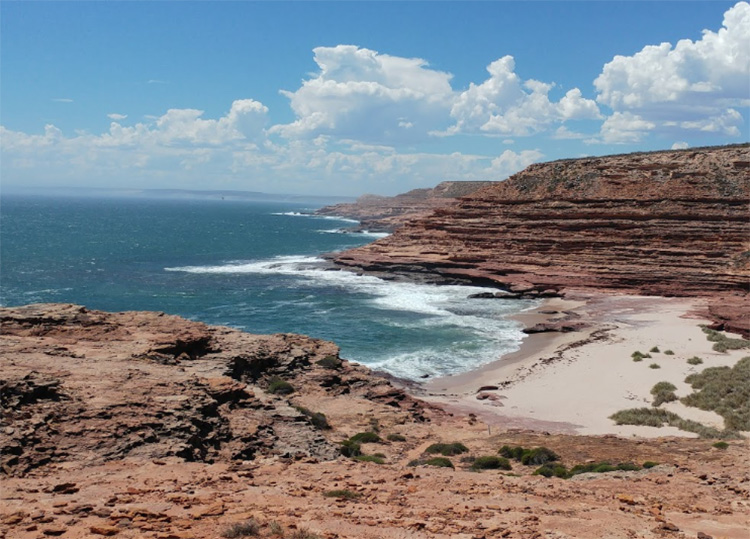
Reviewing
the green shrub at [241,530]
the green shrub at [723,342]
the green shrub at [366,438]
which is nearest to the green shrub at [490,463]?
the green shrub at [366,438]

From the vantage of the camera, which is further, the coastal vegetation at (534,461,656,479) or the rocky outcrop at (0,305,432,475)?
the coastal vegetation at (534,461,656,479)

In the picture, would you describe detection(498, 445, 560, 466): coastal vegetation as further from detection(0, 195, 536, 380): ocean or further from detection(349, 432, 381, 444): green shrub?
detection(0, 195, 536, 380): ocean

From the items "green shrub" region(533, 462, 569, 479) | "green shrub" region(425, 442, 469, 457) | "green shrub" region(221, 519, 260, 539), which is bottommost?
"green shrub" region(425, 442, 469, 457)

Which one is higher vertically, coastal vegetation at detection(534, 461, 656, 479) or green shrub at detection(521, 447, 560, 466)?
coastal vegetation at detection(534, 461, 656, 479)

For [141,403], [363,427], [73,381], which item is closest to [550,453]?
[363,427]

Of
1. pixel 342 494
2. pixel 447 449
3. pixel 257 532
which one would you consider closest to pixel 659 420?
pixel 447 449

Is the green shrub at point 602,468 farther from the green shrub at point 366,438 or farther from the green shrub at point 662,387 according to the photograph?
the green shrub at point 662,387

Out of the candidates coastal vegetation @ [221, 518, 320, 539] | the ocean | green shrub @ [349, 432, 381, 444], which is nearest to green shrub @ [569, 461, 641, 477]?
green shrub @ [349, 432, 381, 444]

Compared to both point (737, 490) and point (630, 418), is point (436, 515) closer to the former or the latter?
point (737, 490)
